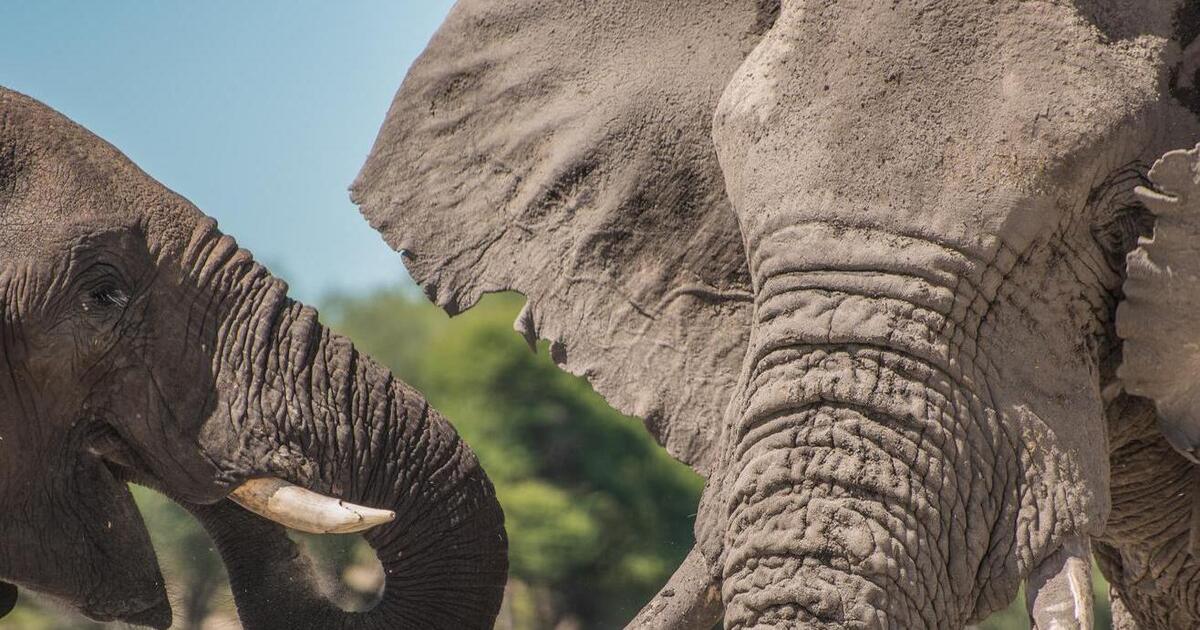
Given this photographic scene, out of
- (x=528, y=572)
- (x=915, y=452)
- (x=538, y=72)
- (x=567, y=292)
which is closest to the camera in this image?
(x=915, y=452)

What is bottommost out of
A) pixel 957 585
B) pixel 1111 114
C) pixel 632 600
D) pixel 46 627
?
pixel 632 600

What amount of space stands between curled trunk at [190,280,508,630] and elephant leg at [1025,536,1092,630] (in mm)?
1471

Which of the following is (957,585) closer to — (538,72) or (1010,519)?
(1010,519)

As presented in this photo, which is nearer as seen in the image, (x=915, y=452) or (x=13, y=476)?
(x=915, y=452)

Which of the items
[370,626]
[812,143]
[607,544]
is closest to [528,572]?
[607,544]

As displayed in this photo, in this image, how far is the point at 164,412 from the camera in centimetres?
375

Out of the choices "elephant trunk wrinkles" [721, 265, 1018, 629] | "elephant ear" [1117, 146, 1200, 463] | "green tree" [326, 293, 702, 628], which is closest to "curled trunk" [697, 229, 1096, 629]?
"elephant trunk wrinkles" [721, 265, 1018, 629]

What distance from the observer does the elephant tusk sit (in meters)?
3.63

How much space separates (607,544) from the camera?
16.1m

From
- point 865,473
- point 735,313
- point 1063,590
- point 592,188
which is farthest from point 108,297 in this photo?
point 1063,590

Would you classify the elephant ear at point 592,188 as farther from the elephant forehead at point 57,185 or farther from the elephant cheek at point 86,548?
the elephant cheek at point 86,548

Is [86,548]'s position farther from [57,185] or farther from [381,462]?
[57,185]

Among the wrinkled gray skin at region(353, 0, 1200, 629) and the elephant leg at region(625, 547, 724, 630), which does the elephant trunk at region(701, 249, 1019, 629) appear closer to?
the wrinkled gray skin at region(353, 0, 1200, 629)

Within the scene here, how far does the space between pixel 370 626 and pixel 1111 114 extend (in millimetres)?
1959
